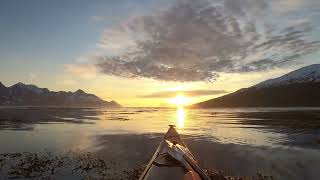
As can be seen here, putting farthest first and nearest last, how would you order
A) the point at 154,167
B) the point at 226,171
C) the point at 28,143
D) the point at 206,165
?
the point at 28,143 → the point at 206,165 → the point at 226,171 → the point at 154,167

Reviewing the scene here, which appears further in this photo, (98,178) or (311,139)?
(311,139)

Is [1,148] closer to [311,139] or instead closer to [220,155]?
[220,155]

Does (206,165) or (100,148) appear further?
(100,148)

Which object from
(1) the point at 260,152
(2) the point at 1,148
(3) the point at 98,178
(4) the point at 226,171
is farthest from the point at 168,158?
(2) the point at 1,148

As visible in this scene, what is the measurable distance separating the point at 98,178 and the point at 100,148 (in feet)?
39.4

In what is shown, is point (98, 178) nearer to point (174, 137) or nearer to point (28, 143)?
point (174, 137)

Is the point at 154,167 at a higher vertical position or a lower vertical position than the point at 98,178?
higher

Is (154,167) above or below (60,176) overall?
above

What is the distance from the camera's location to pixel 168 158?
1354 centimetres

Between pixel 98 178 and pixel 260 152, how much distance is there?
14.5m

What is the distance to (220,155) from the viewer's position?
25094mm

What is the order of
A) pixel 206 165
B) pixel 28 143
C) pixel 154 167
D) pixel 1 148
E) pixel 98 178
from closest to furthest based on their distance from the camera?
pixel 154 167 → pixel 98 178 → pixel 206 165 → pixel 1 148 → pixel 28 143

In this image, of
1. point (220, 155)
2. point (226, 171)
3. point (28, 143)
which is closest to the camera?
point (226, 171)

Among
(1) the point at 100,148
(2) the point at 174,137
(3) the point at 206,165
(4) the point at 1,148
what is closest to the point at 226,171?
(3) the point at 206,165
